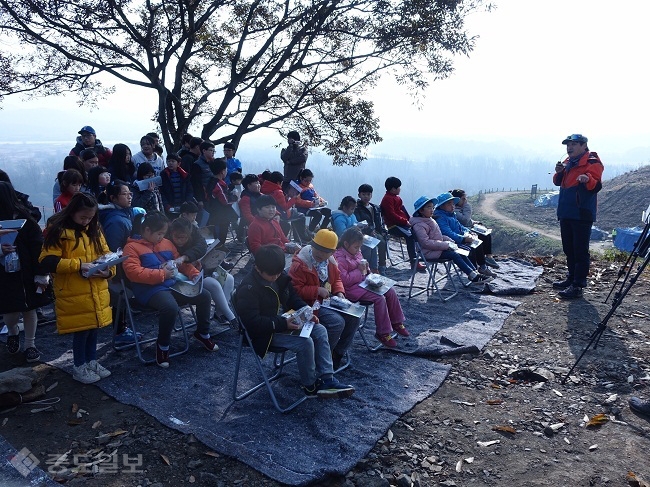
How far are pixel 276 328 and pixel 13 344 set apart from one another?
9.45 feet

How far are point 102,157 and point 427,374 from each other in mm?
5902

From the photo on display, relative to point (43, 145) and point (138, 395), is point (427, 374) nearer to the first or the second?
point (138, 395)

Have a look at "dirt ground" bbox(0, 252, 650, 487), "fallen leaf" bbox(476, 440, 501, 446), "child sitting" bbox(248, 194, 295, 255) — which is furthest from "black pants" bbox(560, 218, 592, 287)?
"fallen leaf" bbox(476, 440, 501, 446)

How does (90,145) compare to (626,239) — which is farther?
(626,239)

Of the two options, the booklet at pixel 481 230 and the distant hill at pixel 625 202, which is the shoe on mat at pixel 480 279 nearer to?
the booklet at pixel 481 230

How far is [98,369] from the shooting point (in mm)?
4473

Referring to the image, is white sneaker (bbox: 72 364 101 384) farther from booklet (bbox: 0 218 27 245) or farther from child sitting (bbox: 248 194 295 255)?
child sitting (bbox: 248 194 295 255)

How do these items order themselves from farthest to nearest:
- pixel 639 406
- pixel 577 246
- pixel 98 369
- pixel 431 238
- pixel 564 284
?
pixel 564 284 < pixel 431 238 < pixel 577 246 < pixel 98 369 < pixel 639 406

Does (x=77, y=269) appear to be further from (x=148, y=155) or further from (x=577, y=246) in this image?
(x=577, y=246)

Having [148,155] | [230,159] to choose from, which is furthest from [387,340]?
[230,159]

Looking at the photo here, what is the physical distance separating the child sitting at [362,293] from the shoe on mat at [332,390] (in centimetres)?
136

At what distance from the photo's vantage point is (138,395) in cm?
417

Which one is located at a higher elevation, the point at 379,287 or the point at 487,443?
the point at 379,287

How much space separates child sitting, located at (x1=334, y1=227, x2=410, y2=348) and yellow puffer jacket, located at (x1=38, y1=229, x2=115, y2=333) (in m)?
2.51
